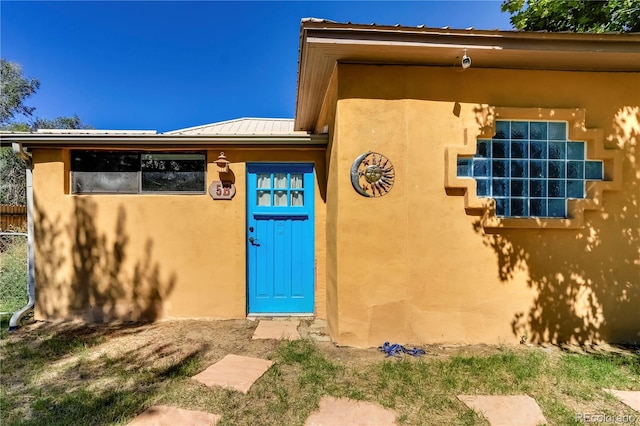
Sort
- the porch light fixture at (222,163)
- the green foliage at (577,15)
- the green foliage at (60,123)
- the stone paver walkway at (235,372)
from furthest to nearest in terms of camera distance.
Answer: the green foliage at (60,123), the green foliage at (577,15), the porch light fixture at (222,163), the stone paver walkway at (235,372)

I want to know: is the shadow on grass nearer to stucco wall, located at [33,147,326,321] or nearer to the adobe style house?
stucco wall, located at [33,147,326,321]

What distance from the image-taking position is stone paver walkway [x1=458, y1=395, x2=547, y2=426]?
2221mm

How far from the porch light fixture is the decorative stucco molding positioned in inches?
120

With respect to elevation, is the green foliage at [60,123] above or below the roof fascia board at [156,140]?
above

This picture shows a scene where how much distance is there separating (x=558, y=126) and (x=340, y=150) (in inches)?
111

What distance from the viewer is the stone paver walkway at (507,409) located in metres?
2.22

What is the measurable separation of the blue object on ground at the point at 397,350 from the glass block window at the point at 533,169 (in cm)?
197

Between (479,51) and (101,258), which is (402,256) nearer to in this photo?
(479,51)

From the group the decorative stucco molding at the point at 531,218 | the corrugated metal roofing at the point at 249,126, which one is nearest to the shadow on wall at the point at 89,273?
the corrugated metal roofing at the point at 249,126

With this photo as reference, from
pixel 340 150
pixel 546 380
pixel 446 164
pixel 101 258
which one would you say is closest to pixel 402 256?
pixel 446 164

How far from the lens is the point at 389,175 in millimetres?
3498

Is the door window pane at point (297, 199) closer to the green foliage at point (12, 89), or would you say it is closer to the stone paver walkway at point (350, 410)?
the stone paver walkway at point (350, 410)

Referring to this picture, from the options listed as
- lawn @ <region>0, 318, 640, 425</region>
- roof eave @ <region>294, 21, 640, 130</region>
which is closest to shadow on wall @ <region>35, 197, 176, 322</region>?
lawn @ <region>0, 318, 640, 425</region>

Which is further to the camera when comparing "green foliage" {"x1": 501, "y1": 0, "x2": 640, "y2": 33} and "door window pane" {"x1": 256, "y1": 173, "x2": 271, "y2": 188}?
"green foliage" {"x1": 501, "y1": 0, "x2": 640, "y2": 33}
